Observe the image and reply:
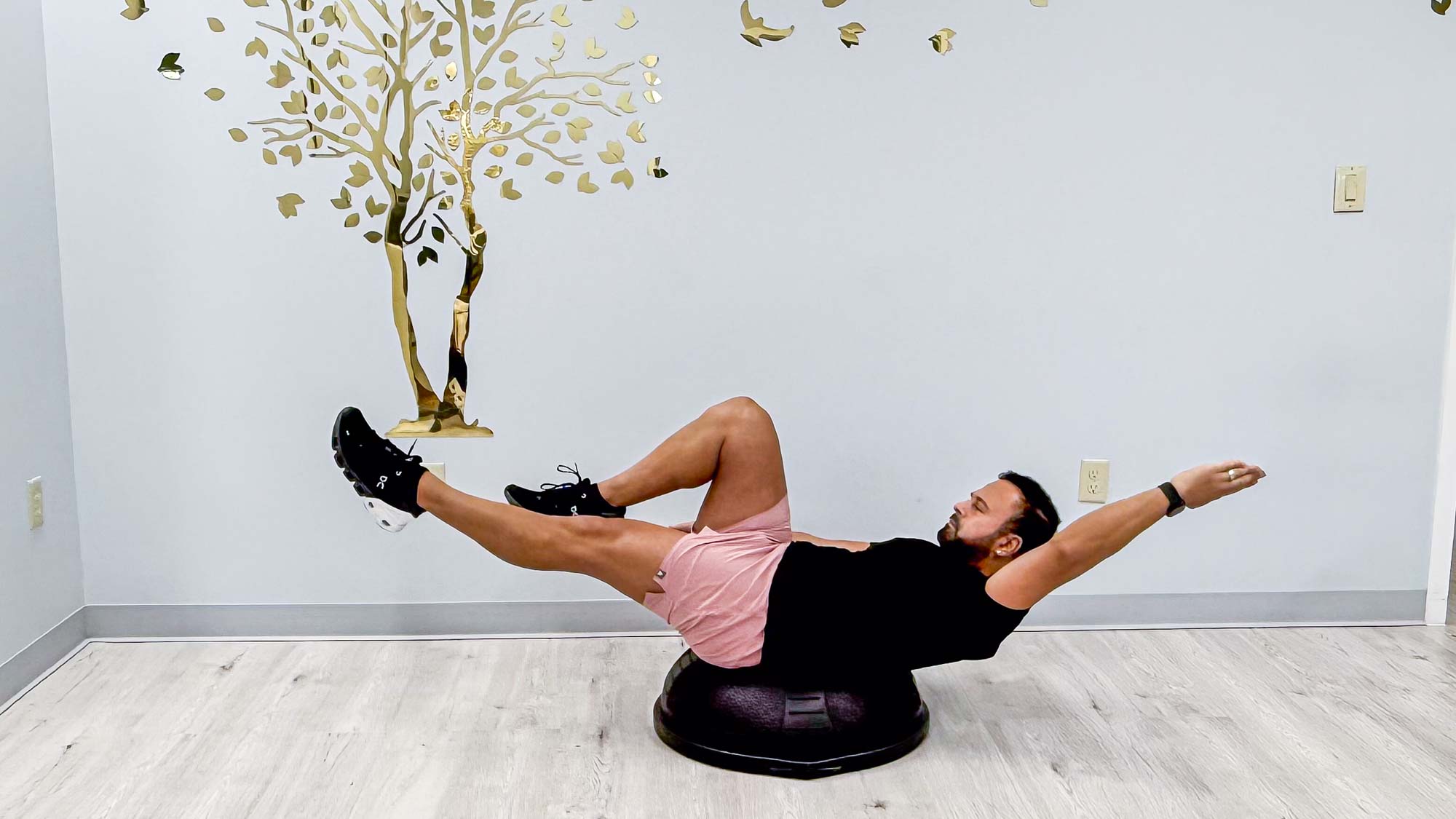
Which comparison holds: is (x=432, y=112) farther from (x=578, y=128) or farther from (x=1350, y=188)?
(x=1350, y=188)

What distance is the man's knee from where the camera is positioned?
2318 mm

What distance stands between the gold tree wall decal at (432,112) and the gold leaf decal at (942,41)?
685 millimetres

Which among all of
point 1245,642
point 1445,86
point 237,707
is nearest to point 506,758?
point 237,707

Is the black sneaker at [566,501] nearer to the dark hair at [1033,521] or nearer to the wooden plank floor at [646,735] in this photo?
the wooden plank floor at [646,735]

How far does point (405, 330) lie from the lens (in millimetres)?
2697

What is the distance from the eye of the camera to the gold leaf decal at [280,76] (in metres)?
2.60

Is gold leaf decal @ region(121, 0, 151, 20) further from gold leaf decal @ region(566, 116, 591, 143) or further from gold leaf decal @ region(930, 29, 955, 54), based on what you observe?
gold leaf decal @ region(930, 29, 955, 54)

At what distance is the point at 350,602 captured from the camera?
286 cm

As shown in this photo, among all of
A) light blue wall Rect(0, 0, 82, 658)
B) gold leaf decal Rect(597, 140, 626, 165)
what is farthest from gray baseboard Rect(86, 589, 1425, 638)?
gold leaf decal Rect(597, 140, 626, 165)

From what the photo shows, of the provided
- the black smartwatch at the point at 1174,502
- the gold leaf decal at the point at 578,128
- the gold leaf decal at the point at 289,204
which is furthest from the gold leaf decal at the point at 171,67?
the black smartwatch at the point at 1174,502

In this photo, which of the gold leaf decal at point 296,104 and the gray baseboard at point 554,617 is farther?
the gray baseboard at point 554,617

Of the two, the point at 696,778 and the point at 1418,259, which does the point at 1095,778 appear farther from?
the point at 1418,259

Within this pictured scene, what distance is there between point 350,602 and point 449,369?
0.68 meters

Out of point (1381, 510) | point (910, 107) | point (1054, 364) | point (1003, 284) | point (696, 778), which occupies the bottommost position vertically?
point (696, 778)
